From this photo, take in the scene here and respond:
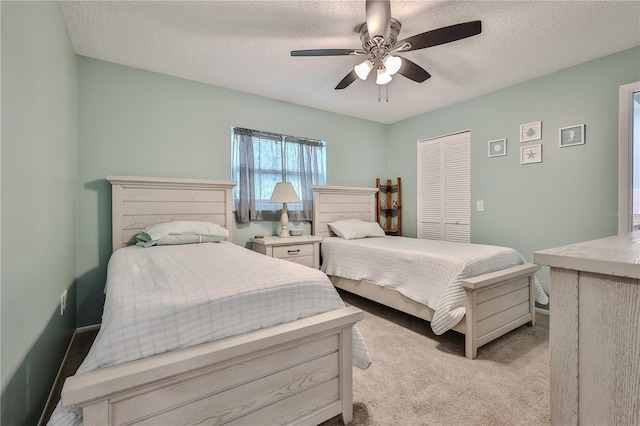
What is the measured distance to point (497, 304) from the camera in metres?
2.11

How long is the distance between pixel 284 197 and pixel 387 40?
1.78 meters

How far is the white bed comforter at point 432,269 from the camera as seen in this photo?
199 centimetres

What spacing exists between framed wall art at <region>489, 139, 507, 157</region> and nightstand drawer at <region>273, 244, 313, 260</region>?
2233 mm

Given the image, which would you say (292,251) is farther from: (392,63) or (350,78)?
(392,63)

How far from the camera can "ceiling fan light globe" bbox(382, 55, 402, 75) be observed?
1845mm

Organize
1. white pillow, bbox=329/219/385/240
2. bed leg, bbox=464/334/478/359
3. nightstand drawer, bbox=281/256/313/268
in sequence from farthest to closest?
white pillow, bbox=329/219/385/240 < nightstand drawer, bbox=281/256/313/268 < bed leg, bbox=464/334/478/359

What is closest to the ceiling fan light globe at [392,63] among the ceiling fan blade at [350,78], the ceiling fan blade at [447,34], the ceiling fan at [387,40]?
the ceiling fan at [387,40]

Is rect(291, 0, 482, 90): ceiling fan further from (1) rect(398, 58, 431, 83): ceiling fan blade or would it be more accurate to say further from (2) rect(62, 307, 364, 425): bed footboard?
(2) rect(62, 307, 364, 425): bed footboard

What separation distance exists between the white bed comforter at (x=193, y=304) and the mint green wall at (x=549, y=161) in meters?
2.45

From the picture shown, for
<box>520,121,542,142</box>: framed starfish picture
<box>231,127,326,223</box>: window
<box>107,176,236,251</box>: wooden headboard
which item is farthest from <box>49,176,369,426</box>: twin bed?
<box>520,121,542,142</box>: framed starfish picture

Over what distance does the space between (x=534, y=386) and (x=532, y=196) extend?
6.27 ft

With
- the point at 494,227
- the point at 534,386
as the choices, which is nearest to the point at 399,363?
the point at 534,386

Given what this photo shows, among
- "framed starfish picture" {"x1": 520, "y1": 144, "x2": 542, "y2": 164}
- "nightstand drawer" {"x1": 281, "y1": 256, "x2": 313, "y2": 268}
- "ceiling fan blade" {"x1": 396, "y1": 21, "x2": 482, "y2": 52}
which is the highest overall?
"ceiling fan blade" {"x1": 396, "y1": 21, "x2": 482, "y2": 52}

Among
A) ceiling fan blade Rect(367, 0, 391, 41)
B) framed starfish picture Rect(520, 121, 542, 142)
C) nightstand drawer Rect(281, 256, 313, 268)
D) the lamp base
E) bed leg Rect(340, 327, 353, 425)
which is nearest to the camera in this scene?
bed leg Rect(340, 327, 353, 425)
